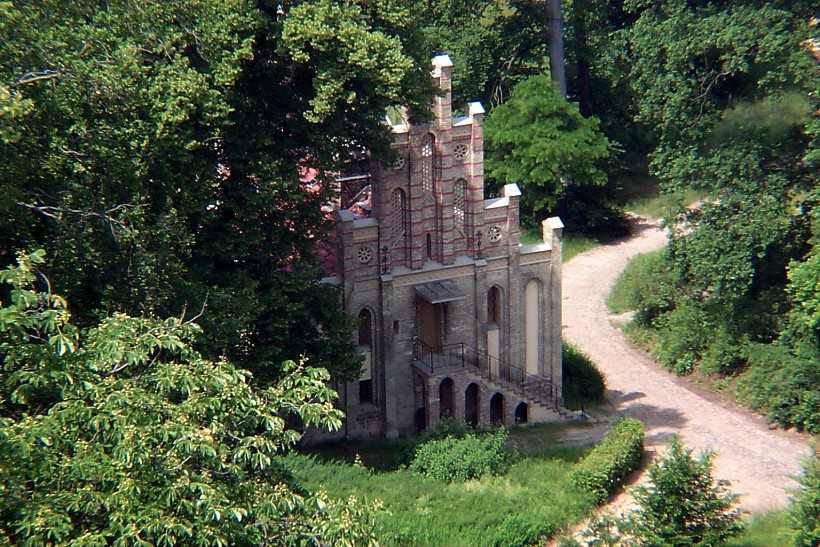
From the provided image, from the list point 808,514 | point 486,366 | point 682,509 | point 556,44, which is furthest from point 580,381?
point 556,44

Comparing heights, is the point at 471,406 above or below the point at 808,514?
above

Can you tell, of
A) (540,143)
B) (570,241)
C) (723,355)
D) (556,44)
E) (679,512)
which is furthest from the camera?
(556,44)

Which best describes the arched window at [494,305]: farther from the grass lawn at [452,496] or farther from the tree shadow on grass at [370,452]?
the grass lawn at [452,496]

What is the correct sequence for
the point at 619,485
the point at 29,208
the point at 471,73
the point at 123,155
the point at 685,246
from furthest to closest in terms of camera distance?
the point at 471,73, the point at 685,246, the point at 619,485, the point at 123,155, the point at 29,208

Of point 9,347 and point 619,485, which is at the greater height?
point 9,347

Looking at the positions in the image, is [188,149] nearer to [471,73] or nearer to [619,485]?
[619,485]

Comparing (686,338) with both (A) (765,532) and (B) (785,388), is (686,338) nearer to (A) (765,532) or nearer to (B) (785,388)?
(B) (785,388)

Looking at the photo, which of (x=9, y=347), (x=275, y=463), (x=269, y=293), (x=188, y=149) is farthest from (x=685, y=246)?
(x=9, y=347)

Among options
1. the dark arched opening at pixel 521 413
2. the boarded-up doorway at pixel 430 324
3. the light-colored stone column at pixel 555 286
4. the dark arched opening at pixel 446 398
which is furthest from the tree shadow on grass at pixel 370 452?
the light-colored stone column at pixel 555 286

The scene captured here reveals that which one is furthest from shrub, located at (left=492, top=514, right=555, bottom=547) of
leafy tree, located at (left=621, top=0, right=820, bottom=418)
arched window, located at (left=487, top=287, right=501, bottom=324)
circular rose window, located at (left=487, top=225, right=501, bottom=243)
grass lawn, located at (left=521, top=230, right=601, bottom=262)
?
grass lawn, located at (left=521, top=230, right=601, bottom=262)
